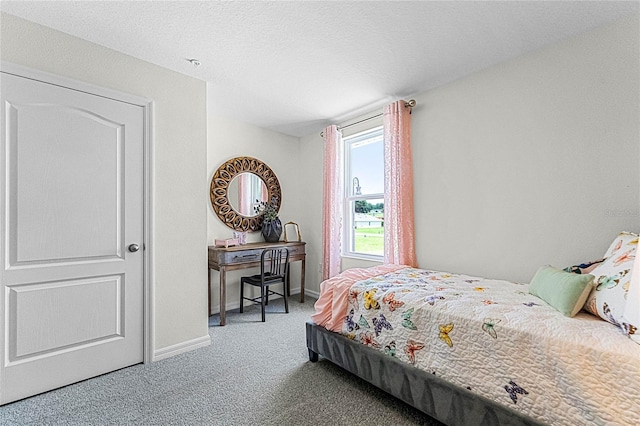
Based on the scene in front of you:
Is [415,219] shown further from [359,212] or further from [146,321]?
[146,321]

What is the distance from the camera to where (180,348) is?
2.49 meters

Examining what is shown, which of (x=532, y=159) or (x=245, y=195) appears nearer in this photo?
(x=532, y=159)

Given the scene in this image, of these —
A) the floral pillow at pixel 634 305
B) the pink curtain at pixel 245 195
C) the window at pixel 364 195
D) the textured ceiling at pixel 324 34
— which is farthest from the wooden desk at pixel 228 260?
the floral pillow at pixel 634 305

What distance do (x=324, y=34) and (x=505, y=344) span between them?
2147mm

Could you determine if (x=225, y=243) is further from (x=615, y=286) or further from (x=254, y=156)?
(x=615, y=286)

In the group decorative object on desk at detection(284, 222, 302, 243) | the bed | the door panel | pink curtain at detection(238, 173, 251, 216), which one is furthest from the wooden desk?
the bed

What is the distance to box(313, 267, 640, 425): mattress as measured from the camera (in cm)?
111

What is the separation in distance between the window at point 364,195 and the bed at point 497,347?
1480 mm

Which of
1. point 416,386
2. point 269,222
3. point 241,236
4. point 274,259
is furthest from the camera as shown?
point 269,222

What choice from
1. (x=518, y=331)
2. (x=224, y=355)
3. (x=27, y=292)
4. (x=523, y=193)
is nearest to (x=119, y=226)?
(x=27, y=292)

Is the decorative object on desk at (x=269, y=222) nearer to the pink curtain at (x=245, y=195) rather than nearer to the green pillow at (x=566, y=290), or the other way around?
the pink curtain at (x=245, y=195)

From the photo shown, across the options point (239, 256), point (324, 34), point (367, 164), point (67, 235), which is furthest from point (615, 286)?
point (67, 235)

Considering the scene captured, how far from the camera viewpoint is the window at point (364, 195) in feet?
11.7

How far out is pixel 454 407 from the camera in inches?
57.9
